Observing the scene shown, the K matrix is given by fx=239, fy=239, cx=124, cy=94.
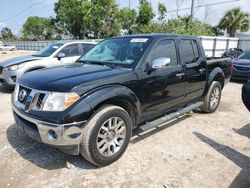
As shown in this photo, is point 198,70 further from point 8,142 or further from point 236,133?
→ point 8,142

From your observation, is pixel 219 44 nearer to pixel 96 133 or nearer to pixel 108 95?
pixel 108 95

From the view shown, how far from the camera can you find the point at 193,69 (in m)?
4.72

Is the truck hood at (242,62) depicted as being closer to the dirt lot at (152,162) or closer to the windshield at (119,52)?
the dirt lot at (152,162)

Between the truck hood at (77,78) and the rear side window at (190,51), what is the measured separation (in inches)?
63.5

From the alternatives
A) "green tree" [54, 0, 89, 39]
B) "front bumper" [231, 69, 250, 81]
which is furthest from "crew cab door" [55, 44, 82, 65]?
"green tree" [54, 0, 89, 39]

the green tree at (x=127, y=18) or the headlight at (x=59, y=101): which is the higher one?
the green tree at (x=127, y=18)

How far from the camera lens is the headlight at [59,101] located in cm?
287

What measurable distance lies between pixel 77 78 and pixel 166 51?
1.81 meters

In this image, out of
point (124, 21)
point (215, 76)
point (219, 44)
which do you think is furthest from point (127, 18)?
point (215, 76)

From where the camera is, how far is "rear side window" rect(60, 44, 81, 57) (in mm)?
8021

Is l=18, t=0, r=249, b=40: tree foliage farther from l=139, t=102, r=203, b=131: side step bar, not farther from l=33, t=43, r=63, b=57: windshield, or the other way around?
l=139, t=102, r=203, b=131: side step bar

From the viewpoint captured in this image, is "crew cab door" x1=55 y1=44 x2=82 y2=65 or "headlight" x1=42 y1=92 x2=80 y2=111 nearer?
"headlight" x1=42 y1=92 x2=80 y2=111

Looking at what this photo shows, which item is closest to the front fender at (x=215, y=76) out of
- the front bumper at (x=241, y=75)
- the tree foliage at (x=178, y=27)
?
the front bumper at (x=241, y=75)

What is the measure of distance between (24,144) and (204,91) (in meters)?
3.81
